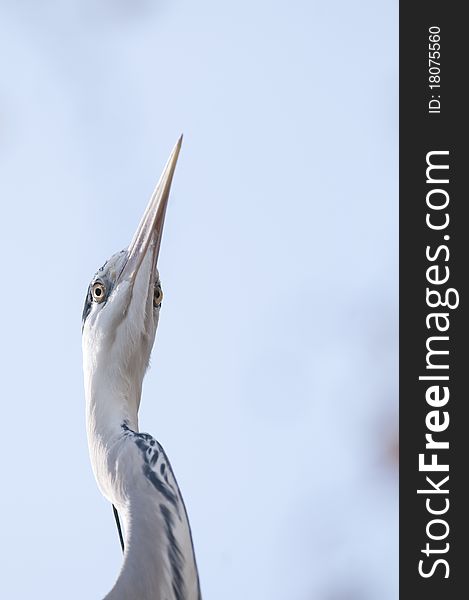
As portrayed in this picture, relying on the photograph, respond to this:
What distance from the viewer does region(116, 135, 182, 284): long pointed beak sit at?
287cm

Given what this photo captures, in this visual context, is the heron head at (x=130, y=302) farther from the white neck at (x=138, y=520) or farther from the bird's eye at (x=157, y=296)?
the white neck at (x=138, y=520)

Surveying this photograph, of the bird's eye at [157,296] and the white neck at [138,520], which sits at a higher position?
the bird's eye at [157,296]

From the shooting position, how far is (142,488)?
2.45m

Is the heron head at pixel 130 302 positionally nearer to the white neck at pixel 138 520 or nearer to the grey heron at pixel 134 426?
the grey heron at pixel 134 426

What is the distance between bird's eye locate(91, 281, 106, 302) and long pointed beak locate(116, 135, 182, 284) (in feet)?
0.14

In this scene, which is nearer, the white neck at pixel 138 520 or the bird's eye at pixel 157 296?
the white neck at pixel 138 520

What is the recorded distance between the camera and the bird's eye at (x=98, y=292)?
2.88 metres

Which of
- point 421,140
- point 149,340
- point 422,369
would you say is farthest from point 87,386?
point 421,140

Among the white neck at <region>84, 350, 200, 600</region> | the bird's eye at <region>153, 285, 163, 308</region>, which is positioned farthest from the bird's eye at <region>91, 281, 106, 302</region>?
the white neck at <region>84, 350, 200, 600</region>

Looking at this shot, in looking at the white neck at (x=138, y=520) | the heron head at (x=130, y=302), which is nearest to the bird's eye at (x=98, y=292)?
the heron head at (x=130, y=302)

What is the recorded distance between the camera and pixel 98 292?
289cm

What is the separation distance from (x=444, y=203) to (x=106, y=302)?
95cm

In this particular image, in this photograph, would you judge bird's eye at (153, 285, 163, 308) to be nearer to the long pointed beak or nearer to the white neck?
the long pointed beak

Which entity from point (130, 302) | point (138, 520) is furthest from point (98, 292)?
point (138, 520)
